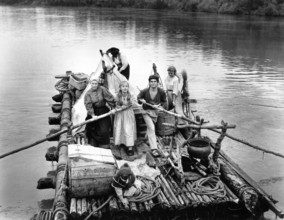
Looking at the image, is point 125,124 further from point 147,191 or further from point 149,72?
point 149,72

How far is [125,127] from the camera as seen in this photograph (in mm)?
9062

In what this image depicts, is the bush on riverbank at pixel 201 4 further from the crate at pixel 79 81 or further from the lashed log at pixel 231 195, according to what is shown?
the lashed log at pixel 231 195

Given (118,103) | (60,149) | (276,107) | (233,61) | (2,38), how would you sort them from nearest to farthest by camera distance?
(118,103) → (60,149) → (276,107) → (233,61) → (2,38)

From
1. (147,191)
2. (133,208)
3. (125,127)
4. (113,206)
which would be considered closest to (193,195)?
(147,191)

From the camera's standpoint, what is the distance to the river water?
11.8 meters

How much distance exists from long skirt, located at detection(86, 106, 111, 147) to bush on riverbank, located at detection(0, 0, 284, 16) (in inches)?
2133

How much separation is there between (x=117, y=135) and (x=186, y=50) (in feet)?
76.5

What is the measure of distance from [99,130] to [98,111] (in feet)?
1.37

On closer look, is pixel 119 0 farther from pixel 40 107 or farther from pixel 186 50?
pixel 40 107

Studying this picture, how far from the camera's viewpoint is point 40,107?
17.8m

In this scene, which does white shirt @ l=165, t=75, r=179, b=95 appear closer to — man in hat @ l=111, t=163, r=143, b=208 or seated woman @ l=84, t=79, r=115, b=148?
seated woman @ l=84, t=79, r=115, b=148

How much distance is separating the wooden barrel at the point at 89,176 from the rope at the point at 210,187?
1.58m

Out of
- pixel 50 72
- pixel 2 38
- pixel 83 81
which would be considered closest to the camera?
pixel 83 81

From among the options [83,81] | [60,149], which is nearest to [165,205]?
[60,149]
